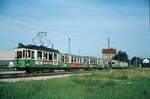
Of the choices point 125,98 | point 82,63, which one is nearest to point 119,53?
point 82,63

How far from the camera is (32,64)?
3111 cm

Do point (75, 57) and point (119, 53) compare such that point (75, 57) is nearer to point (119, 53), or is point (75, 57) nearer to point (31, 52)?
point (31, 52)

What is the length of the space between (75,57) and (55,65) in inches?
387

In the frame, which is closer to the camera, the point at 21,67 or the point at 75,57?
Result: the point at 21,67

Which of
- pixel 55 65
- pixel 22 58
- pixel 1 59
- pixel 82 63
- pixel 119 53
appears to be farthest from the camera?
pixel 119 53

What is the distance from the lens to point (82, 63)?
50.6 metres

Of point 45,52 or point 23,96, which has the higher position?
point 45,52

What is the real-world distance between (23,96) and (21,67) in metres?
20.5

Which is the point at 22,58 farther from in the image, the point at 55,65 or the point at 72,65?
the point at 72,65

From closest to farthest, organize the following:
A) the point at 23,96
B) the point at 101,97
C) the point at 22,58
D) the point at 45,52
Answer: the point at 23,96 < the point at 101,97 < the point at 22,58 < the point at 45,52

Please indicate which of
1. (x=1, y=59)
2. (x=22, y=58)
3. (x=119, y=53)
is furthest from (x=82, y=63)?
(x=119, y=53)

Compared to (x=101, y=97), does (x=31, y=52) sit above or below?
above

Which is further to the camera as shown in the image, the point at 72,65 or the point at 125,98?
the point at 72,65

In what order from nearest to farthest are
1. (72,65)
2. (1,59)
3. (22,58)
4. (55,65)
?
1. (22,58)
2. (55,65)
3. (72,65)
4. (1,59)
